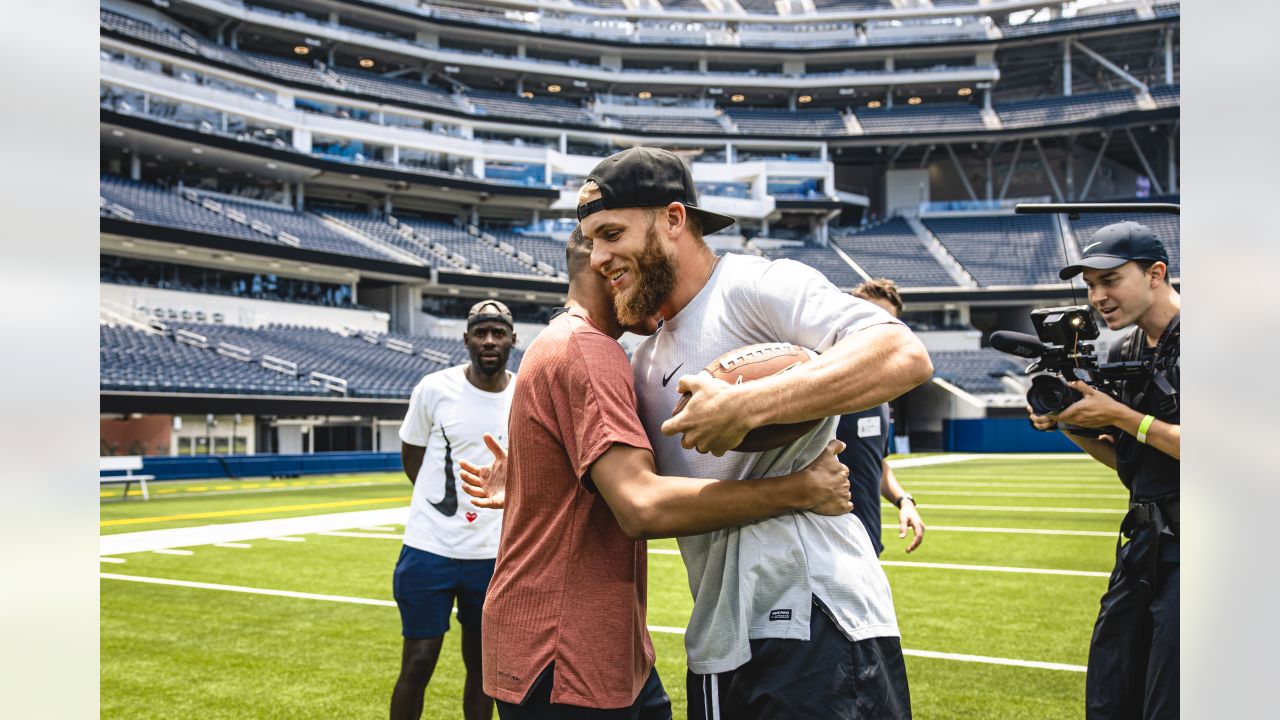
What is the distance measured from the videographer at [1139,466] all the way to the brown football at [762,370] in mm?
1788

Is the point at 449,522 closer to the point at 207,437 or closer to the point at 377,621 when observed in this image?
the point at 377,621

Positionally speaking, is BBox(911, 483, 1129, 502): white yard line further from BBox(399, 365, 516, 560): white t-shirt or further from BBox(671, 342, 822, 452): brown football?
BBox(671, 342, 822, 452): brown football

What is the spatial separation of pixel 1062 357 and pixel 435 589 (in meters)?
3.20

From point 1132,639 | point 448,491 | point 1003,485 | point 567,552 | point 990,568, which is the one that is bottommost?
point 1003,485

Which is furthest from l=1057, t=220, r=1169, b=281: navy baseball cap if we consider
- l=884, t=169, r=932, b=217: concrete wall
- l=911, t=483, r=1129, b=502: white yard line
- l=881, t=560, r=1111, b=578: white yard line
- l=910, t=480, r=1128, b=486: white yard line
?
l=884, t=169, r=932, b=217: concrete wall

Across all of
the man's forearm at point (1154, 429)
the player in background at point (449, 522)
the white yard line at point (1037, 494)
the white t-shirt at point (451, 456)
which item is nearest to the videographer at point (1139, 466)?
the man's forearm at point (1154, 429)

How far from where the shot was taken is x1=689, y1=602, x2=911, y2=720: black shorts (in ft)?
7.20

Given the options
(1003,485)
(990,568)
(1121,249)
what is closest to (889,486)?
(1121,249)

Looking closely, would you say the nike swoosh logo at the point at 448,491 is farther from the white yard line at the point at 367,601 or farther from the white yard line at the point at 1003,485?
the white yard line at the point at 1003,485

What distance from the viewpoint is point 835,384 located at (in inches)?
78.0

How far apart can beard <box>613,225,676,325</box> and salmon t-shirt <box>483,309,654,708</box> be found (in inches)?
3.7

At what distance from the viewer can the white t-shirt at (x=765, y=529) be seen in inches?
87.9
